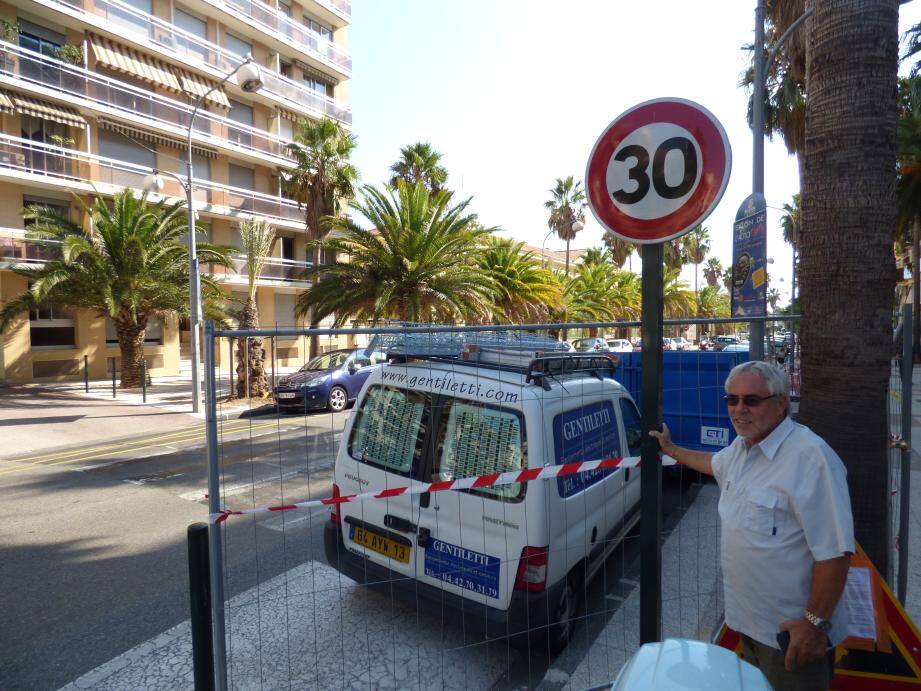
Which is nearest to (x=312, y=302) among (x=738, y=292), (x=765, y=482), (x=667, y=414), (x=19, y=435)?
(x=19, y=435)

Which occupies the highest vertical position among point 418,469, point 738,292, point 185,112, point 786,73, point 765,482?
point 185,112

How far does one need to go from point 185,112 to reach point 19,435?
17.6m

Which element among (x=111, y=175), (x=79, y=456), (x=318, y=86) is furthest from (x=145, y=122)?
(x=79, y=456)

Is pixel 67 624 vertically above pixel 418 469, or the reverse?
Answer: pixel 418 469

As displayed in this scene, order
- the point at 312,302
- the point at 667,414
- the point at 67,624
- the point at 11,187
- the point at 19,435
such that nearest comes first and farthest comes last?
the point at 67,624 < the point at 667,414 < the point at 19,435 < the point at 312,302 < the point at 11,187

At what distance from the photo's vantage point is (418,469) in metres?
3.28

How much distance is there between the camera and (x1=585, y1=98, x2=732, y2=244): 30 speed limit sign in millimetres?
2148

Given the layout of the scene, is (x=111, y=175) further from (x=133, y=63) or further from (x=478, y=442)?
(x=478, y=442)

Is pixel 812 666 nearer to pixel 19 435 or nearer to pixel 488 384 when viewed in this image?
→ pixel 488 384

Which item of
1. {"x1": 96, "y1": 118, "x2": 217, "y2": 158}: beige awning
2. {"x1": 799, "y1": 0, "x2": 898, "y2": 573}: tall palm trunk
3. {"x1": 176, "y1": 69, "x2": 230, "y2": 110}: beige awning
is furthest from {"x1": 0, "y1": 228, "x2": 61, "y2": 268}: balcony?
{"x1": 799, "y1": 0, "x2": 898, "y2": 573}: tall palm trunk

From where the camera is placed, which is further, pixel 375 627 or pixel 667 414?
pixel 667 414

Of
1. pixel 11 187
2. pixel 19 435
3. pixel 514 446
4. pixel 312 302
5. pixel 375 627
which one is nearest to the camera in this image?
pixel 514 446

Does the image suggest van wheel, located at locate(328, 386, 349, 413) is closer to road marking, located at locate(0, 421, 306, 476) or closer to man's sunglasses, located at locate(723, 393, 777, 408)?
road marking, located at locate(0, 421, 306, 476)

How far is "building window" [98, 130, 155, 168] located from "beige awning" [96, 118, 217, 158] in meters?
0.24
